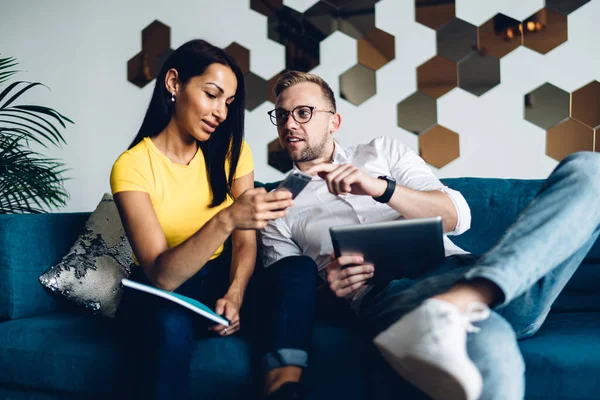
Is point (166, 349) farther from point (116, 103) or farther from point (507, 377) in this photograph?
point (116, 103)

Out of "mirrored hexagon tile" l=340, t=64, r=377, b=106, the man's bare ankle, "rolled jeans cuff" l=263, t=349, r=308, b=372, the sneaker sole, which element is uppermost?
"mirrored hexagon tile" l=340, t=64, r=377, b=106

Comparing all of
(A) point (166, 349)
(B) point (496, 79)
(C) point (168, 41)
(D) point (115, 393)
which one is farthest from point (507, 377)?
(C) point (168, 41)

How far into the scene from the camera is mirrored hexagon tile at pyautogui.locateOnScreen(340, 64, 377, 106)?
86.3 inches

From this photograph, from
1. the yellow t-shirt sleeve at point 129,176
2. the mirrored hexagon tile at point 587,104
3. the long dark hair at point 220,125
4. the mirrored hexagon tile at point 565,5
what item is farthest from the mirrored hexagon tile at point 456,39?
the yellow t-shirt sleeve at point 129,176

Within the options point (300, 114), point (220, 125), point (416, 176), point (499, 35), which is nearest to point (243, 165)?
point (220, 125)

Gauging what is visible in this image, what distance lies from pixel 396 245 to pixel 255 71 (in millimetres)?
1484

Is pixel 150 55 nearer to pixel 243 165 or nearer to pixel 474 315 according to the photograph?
pixel 243 165

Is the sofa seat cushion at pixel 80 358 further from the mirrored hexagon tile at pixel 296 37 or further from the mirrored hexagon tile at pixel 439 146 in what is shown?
the mirrored hexagon tile at pixel 296 37

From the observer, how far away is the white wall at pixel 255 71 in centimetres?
204

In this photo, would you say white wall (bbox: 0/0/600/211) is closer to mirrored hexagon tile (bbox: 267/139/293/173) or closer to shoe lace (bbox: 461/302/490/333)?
mirrored hexagon tile (bbox: 267/139/293/173)

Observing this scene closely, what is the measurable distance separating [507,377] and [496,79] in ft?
5.04

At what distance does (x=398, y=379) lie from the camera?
1031 millimetres

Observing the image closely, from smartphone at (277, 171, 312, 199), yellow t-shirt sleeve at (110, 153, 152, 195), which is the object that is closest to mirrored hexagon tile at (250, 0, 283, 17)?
yellow t-shirt sleeve at (110, 153, 152, 195)

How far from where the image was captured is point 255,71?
Answer: 7.69 feet
